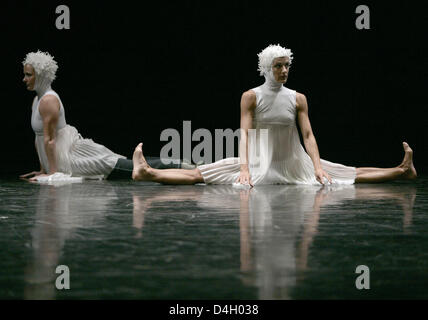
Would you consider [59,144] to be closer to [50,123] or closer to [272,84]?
[50,123]

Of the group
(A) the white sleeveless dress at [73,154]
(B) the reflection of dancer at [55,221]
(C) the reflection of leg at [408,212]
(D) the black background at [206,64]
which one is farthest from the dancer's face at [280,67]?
(D) the black background at [206,64]

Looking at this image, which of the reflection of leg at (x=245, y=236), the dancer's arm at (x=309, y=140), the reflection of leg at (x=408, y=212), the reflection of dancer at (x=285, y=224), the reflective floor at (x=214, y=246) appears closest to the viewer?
the reflective floor at (x=214, y=246)

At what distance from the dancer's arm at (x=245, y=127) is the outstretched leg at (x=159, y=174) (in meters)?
0.33

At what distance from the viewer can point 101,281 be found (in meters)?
1.63

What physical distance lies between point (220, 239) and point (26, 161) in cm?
449

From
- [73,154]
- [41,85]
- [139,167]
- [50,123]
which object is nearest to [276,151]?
[139,167]

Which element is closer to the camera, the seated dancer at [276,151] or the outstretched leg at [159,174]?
the outstretched leg at [159,174]

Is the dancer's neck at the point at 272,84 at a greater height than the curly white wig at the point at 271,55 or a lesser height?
lesser

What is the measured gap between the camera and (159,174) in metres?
4.10

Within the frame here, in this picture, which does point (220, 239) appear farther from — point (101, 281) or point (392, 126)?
point (392, 126)

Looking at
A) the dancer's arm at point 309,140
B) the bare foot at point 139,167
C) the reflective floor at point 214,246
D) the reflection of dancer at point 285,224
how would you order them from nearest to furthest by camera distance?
1. the reflective floor at point 214,246
2. the reflection of dancer at point 285,224
3. the bare foot at point 139,167
4. the dancer's arm at point 309,140

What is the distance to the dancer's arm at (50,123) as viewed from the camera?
4.59 m

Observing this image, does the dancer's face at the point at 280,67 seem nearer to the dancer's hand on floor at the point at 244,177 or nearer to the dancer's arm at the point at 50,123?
the dancer's hand on floor at the point at 244,177

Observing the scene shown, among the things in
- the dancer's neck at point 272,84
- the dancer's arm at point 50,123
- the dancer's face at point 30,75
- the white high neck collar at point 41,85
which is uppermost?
the dancer's face at point 30,75
